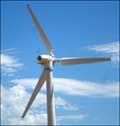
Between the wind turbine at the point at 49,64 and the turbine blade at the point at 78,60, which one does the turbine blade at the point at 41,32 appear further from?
the turbine blade at the point at 78,60

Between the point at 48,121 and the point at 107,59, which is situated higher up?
the point at 107,59

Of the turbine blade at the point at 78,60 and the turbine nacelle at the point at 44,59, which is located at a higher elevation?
the turbine nacelle at the point at 44,59

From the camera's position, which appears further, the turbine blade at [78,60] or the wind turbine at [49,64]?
the turbine blade at [78,60]

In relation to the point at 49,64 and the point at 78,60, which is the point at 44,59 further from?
the point at 78,60

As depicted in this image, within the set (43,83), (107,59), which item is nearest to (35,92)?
(43,83)

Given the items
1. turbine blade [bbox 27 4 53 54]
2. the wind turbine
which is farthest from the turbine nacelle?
turbine blade [bbox 27 4 53 54]

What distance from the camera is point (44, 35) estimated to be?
55.2 meters

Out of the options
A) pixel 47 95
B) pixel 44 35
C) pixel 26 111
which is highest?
pixel 44 35

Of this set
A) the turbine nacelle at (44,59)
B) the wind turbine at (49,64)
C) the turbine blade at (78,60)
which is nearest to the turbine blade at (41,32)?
the wind turbine at (49,64)

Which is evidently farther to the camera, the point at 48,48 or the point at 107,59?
the point at 48,48

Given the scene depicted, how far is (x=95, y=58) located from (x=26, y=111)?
14334 millimetres

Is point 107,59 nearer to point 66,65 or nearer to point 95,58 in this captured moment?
point 95,58

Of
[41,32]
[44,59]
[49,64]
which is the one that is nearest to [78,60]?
[49,64]

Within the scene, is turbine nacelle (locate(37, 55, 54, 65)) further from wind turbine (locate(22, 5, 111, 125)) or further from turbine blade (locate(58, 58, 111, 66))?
turbine blade (locate(58, 58, 111, 66))
